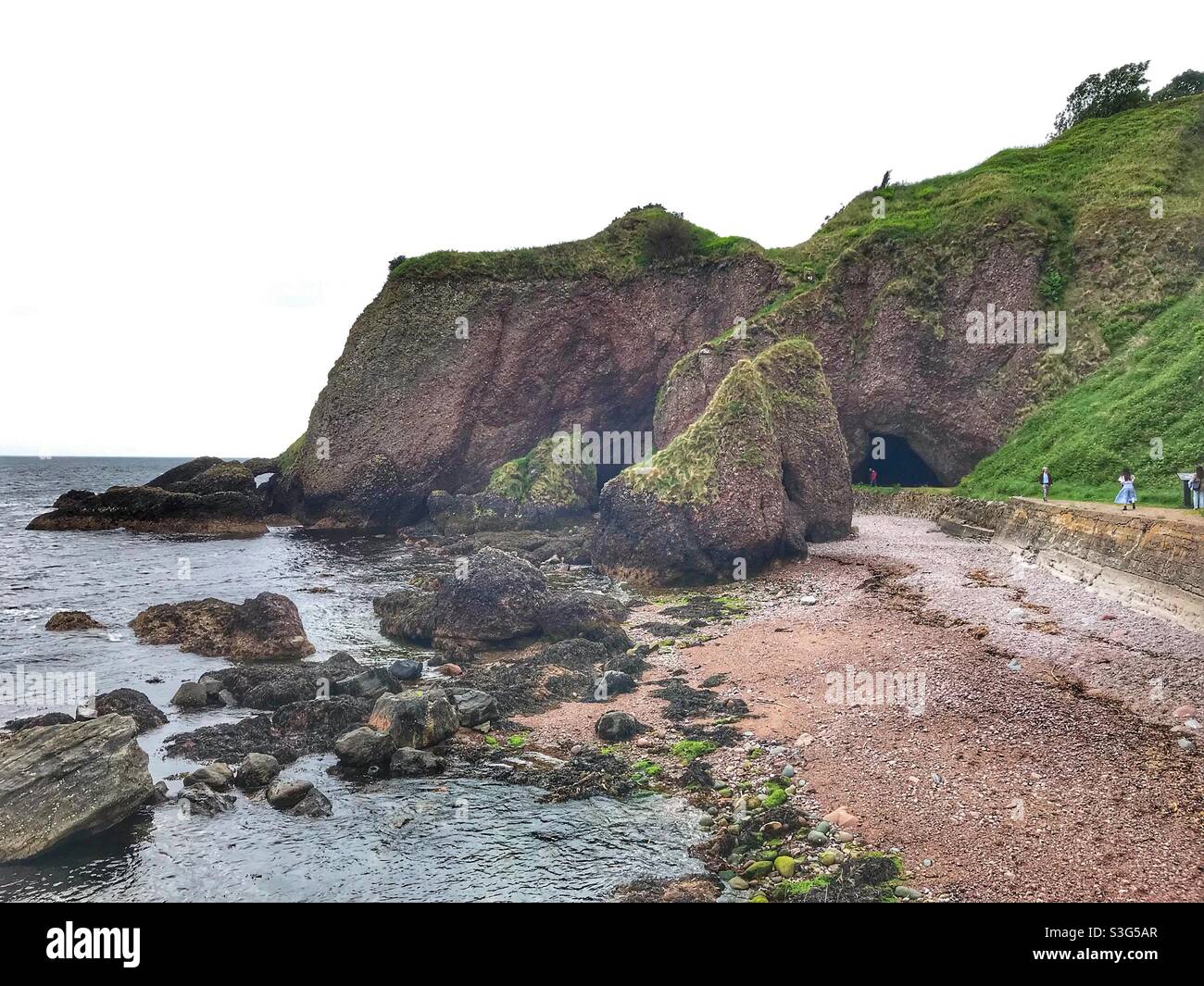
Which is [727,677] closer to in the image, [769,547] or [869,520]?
[769,547]

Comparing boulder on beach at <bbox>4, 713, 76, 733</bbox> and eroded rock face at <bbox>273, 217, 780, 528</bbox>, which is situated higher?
eroded rock face at <bbox>273, 217, 780, 528</bbox>

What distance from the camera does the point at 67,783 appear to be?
34.2ft

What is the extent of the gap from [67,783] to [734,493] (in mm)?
22554

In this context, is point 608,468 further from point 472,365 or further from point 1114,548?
point 1114,548

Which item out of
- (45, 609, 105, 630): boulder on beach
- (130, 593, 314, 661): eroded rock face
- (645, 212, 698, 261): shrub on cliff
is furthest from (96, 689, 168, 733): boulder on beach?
(645, 212, 698, 261): shrub on cliff

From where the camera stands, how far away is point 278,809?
36.4ft

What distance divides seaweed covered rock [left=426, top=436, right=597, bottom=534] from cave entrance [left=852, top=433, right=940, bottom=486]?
20.1m

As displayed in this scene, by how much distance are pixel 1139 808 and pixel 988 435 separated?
127ft

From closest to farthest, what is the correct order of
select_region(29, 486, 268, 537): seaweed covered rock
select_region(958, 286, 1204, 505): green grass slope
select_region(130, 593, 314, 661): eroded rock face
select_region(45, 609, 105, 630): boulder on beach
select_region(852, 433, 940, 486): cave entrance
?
1. select_region(130, 593, 314, 661): eroded rock face
2. select_region(45, 609, 105, 630): boulder on beach
3. select_region(958, 286, 1204, 505): green grass slope
4. select_region(852, 433, 940, 486): cave entrance
5. select_region(29, 486, 268, 537): seaweed covered rock

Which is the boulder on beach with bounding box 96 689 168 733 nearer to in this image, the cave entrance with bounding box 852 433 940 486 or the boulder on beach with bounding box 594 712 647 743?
the boulder on beach with bounding box 594 712 647 743

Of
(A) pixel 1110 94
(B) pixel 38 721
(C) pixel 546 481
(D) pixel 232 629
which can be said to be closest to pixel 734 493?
(D) pixel 232 629

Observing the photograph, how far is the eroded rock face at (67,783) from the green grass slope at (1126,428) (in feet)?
93.8

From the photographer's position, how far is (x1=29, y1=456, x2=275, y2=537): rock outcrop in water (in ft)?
173
